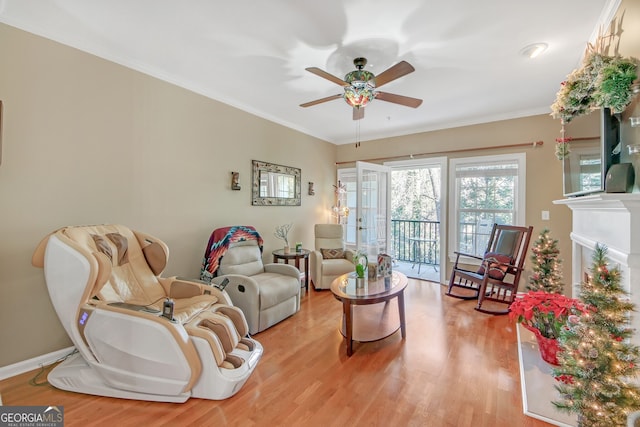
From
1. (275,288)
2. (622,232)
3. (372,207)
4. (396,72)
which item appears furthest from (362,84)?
(372,207)

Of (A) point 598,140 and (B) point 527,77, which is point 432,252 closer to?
(B) point 527,77

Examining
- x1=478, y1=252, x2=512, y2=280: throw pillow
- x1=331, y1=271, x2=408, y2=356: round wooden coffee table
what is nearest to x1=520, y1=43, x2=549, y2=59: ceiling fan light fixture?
x1=478, y1=252, x2=512, y2=280: throw pillow

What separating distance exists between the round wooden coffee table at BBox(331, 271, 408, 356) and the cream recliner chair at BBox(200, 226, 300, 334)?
606mm

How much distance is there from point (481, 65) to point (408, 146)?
7.23 feet

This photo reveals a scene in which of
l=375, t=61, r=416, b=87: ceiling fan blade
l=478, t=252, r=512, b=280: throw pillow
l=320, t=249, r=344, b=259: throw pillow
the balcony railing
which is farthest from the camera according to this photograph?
the balcony railing

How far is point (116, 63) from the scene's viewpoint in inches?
97.6

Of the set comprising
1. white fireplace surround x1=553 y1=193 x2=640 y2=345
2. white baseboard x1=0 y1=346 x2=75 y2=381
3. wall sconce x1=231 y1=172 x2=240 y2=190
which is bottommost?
white baseboard x1=0 y1=346 x2=75 y2=381

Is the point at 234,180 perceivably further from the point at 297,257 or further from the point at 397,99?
the point at 397,99

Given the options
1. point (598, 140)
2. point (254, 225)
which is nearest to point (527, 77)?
point (598, 140)

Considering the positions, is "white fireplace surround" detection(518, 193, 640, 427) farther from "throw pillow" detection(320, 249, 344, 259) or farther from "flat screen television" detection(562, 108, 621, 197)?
"throw pillow" detection(320, 249, 344, 259)

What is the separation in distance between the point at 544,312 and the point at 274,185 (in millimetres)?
3417

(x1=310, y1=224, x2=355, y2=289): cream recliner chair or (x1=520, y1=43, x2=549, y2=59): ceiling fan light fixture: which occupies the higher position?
(x1=520, y1=43, x2=549, y2=59): ceiling fan light fixture

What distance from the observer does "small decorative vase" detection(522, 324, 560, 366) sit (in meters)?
2.13

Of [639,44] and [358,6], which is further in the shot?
[358,6]
